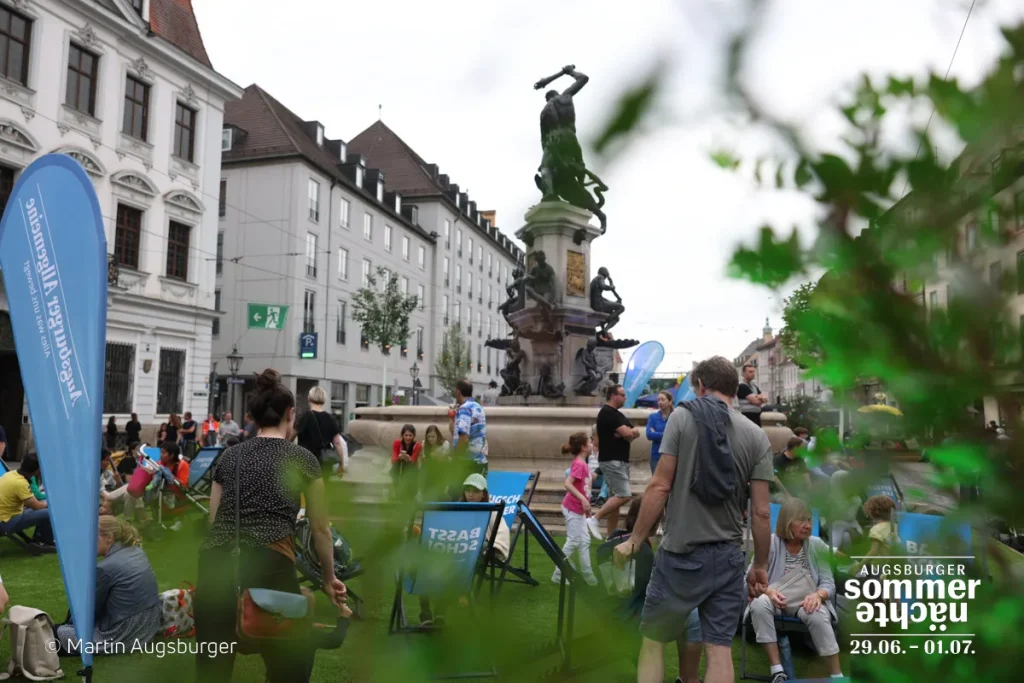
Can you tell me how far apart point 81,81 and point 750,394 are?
21645 millimetres

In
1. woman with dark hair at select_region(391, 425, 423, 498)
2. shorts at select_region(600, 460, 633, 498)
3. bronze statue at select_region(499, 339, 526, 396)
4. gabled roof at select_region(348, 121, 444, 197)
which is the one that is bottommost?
shorts at select_region(600, 460, 633, 498)

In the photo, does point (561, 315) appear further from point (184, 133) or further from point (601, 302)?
point (184, 133)

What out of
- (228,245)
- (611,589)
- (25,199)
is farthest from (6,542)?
(228,245)

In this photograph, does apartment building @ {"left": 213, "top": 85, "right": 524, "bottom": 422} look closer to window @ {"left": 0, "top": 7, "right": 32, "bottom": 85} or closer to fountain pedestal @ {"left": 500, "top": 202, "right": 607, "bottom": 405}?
window @ {"left": 0, "top": 7, "right": 32, "bottom": 85}

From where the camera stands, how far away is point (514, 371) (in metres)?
15.6

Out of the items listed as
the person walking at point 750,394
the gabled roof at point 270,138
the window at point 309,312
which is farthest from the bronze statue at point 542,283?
the gabled roof at point 270,138

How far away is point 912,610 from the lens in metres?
1.22

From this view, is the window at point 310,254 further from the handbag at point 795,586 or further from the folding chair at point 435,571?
the folding chair at point 435,571

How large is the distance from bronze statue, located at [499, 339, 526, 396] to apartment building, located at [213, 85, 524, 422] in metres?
19.3

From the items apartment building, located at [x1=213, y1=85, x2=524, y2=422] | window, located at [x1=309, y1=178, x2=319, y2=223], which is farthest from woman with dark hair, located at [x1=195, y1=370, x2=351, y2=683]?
window, located at [x1=309, y1=178, x2=319, y2=223]

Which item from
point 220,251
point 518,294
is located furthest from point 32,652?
point 220,251

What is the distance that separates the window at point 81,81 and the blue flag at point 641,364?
1754cm

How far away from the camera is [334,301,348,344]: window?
133 feet

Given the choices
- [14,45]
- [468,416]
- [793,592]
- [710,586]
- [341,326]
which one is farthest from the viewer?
[341,326]
